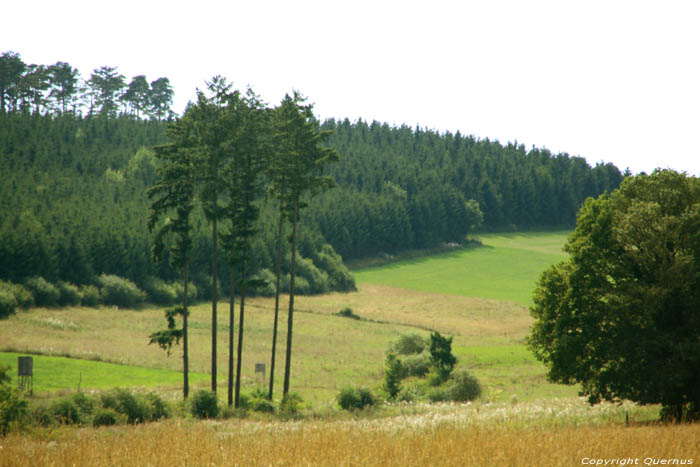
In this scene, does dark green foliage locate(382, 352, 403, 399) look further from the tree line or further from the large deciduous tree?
the tree line

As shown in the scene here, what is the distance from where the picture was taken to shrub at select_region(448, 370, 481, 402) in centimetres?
4203

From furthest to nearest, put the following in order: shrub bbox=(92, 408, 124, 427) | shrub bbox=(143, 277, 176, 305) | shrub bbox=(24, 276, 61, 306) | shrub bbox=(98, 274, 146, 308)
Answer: shrub bbox=(143, 277, 176, 305) < shrub bbox=(98, 274, 146, 308) < shrub bbox=(24, 276, 61, 306) < shrub bbox=(92, 408, 124, 427)

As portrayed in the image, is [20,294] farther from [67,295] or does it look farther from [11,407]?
[11,407]

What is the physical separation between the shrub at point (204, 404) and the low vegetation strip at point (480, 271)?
78.0 meters

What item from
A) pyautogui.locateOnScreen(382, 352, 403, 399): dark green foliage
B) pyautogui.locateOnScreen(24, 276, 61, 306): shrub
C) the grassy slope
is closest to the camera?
pyautogui.locateOnScreen(382, 352, 403, 399): dark green foliage

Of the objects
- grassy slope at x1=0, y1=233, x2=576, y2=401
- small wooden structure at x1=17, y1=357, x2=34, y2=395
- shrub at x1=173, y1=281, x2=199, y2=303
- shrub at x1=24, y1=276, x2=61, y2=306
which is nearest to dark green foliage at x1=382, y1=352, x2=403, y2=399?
grassy slope at x1=0, y1=233, x2=576, y2=401

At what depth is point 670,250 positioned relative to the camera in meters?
26.1

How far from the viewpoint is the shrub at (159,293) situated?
85.0 m

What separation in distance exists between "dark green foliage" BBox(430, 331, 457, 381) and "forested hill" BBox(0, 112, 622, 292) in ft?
176

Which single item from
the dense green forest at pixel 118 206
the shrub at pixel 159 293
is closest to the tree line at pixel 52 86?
the dense green forest at pixel 118 206

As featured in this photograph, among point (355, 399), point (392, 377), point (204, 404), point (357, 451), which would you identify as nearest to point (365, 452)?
point (357, 451)

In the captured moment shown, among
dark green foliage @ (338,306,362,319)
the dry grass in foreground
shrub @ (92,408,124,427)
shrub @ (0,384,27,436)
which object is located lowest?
dark green foliage @ (338,306,362,319)

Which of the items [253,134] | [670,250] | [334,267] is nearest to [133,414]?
[253,134]

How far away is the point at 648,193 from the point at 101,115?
604 ft
